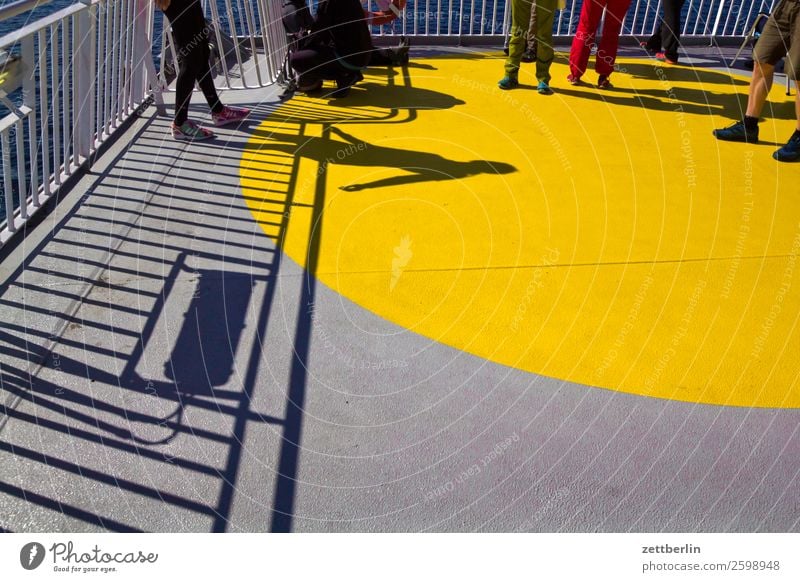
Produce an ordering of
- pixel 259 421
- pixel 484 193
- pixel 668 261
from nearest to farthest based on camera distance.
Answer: pixel 259 421 < pixel 668 261 < pixel 484 193

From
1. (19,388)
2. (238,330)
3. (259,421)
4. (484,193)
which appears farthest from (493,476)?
(484,193)

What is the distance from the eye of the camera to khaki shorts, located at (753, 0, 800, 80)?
19.9 ft

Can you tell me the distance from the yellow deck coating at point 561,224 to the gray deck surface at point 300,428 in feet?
0.86

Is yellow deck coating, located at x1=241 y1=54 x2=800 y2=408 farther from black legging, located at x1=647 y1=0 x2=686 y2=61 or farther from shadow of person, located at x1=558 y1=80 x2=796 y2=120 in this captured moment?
black legging, located at x1=647 y1=0 x2=686 y2=61

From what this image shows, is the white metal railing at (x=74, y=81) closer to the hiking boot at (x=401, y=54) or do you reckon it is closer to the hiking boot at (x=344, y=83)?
the hiking boot at (x=344, y=83)

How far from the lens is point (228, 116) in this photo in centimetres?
679

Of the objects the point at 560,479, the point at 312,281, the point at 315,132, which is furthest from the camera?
the point at 315,132

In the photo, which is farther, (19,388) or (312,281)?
(312,281)

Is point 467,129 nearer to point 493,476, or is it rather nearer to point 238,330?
point 238,330

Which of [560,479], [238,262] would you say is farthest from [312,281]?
[560,479]

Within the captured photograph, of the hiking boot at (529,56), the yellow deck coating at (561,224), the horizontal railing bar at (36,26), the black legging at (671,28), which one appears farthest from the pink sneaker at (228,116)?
the black legging at (671,28)

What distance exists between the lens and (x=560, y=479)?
307 cm

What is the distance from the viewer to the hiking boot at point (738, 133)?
6605 millimetres

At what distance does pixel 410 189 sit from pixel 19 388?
3.07 m
